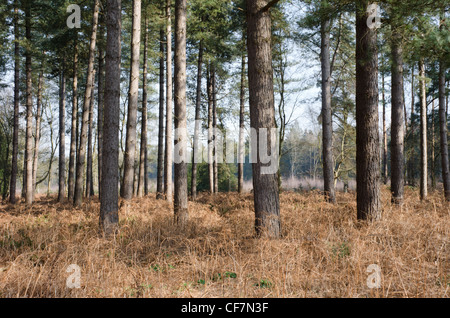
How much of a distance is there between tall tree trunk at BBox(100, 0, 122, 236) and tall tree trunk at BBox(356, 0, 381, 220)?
497 cm

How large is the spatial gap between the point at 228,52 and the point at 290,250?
12.4 metres

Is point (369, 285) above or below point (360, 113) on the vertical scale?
below

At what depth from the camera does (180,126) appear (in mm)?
6184

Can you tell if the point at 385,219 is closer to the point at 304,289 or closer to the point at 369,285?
the point at 369,285

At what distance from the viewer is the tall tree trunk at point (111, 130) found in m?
5.35

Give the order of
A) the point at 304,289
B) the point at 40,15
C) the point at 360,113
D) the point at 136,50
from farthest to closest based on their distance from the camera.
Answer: the point at 40,15
the point at 136,50
the point at 360,113
the point at 304,289

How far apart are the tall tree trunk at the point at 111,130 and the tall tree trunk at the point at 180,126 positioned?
4.56 ft

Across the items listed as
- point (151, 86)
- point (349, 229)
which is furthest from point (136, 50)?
point (151, 86)

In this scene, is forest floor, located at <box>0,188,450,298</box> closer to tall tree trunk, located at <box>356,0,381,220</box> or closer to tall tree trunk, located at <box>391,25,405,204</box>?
tall tree trunk, located at <box>356,0,381,220</box>

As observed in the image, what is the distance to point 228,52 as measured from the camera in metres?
13.9

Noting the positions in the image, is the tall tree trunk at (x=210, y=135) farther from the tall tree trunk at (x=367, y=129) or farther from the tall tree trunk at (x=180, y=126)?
the tall tree trunk at (x=367, y=129)

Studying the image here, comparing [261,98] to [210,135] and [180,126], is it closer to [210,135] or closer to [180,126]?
[180,126]

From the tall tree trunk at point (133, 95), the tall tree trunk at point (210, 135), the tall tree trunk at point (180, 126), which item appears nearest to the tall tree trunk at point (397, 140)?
the tall tree trunk at point (180, 126)

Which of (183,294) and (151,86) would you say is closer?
(183,294)
